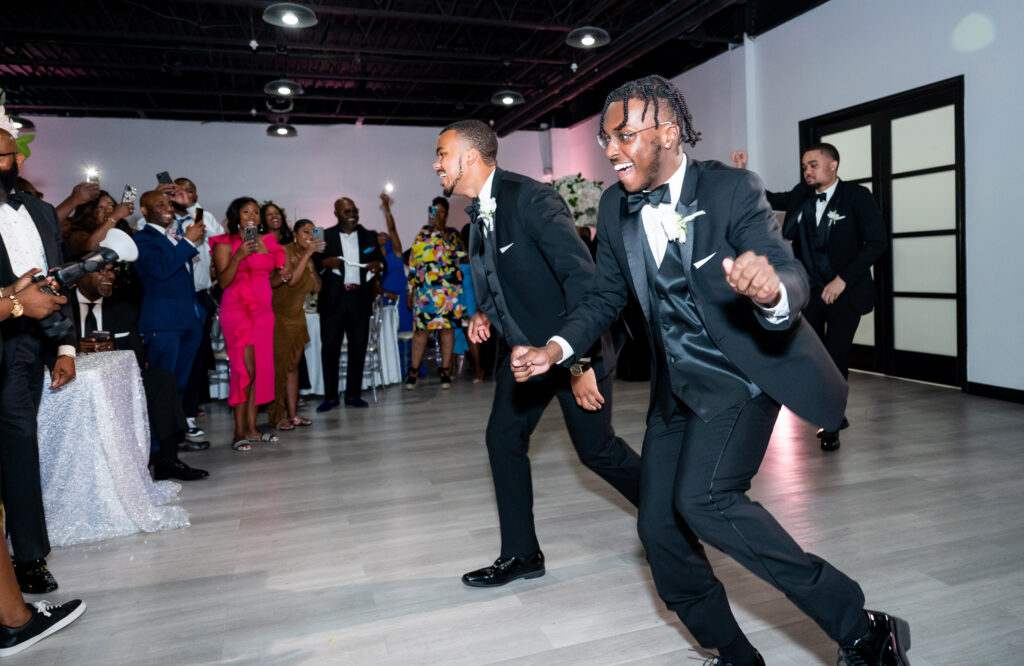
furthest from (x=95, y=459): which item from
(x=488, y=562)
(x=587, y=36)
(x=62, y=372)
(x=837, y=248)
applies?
(x=587, y=36)

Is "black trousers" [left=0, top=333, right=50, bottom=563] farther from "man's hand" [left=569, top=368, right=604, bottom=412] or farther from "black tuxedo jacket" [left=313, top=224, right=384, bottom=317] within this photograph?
"black tuxedo jacket" [left=313, top=224, right=384, bottom=317]

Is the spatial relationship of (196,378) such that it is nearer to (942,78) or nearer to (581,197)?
(581,197)

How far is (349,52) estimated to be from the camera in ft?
31.9

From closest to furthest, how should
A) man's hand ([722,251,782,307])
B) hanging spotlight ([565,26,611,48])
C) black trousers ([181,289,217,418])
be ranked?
man's hand ([722,251,782,307]) < black trousers ([181,289,217,418]) < hanging spotlight ([565,26,611,48])

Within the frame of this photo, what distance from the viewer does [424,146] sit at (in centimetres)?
1404

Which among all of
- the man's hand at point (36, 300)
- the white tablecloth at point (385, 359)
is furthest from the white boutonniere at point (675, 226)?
the white tablecloth at point (385, 359)

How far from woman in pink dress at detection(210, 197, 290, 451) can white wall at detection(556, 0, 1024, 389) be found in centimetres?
544

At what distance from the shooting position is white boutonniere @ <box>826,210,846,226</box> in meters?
4.49

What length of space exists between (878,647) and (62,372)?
290 centimetres

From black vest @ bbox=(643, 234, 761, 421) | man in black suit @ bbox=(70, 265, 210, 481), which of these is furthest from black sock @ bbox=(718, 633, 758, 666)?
man in black suit @ bbox=(70, 265, 210, 481)

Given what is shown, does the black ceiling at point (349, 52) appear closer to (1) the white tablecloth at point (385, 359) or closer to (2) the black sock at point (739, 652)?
(1) the white tablecloth at point (385, 359)

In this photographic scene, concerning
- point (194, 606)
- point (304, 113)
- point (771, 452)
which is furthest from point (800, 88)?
point (304, 113)

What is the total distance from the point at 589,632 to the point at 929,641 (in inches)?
38.5

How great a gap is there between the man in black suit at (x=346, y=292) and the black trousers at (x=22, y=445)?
3.44 meters
